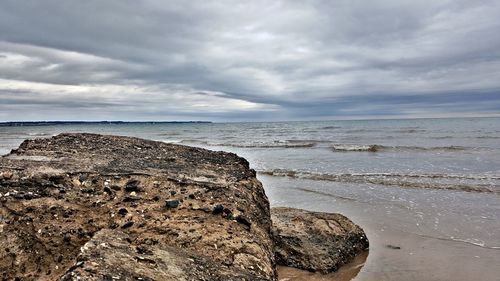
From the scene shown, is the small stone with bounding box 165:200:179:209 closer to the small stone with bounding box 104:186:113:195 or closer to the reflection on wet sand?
the small stone with bounding box 104:186:113:195

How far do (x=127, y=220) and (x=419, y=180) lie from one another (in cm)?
1274

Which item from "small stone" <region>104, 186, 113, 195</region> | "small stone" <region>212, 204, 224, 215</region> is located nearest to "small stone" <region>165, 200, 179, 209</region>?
"small stone" <region>212, 204, 224, 215</region>

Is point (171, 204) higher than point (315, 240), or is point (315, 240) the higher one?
point (171, 204)

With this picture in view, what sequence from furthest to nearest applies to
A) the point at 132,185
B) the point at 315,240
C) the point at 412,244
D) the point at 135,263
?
the point at 412,244 < the point at 315,240 < the point at 132,185 < the point at 135,263

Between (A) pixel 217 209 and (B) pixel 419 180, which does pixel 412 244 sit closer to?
(A) pixel 217 209

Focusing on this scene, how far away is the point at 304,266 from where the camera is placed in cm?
579

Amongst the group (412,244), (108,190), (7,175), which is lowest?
(412,244)

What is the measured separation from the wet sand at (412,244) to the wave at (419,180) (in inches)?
70.4

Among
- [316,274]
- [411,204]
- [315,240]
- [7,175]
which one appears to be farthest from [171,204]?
[411,204]

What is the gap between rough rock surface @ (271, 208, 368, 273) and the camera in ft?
19.3

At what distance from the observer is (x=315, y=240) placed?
249 inches

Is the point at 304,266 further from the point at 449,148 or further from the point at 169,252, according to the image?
the point at 449,148

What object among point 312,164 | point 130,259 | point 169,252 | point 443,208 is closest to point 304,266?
point 169,252

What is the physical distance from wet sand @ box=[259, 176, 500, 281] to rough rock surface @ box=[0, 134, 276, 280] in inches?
69.2
